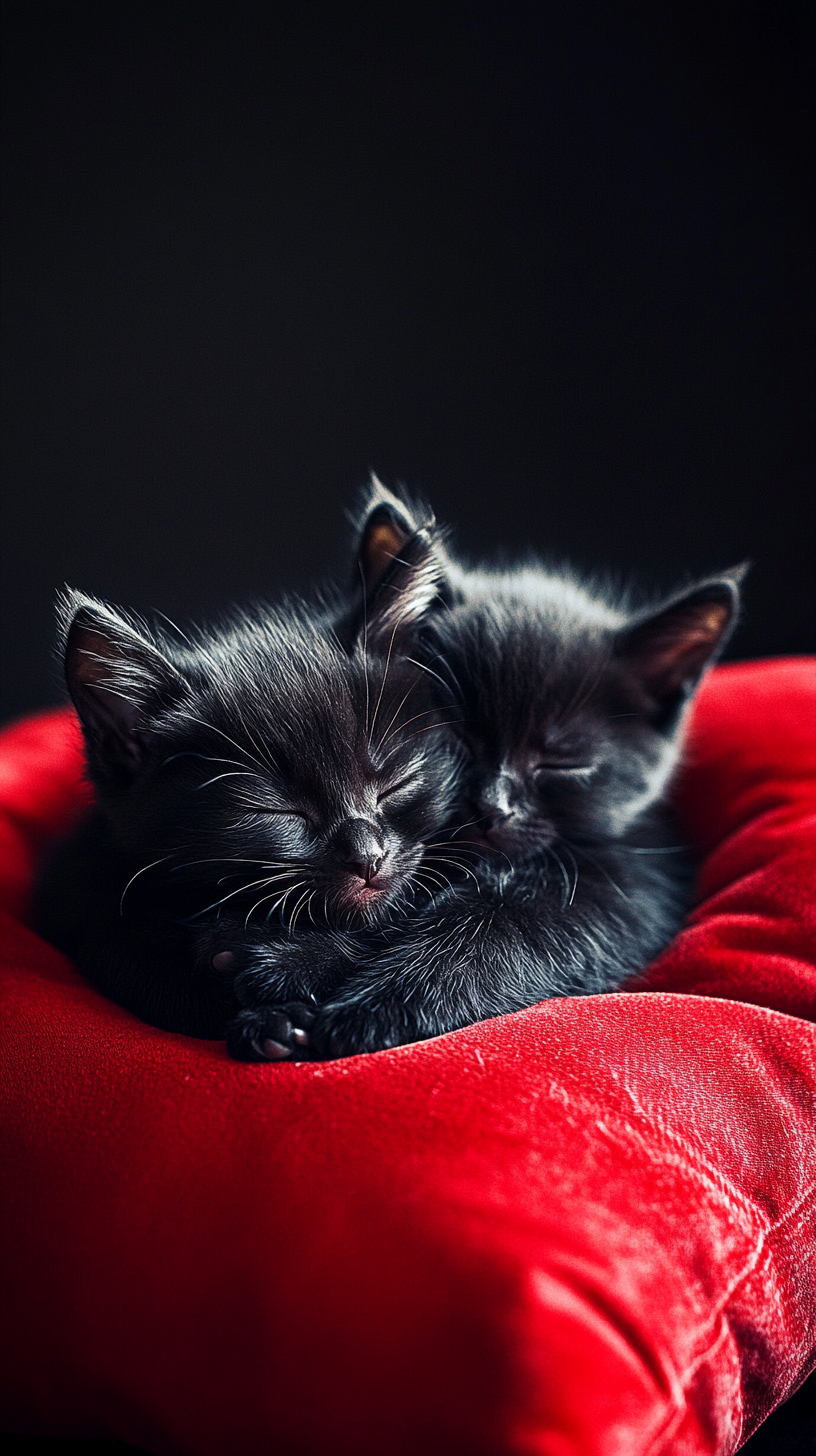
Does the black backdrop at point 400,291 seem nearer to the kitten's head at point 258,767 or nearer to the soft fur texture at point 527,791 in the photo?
the soft fur texture at point 527,791

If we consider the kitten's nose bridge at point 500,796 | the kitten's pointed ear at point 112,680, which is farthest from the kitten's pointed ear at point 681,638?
the kitten's pointed ear at point 112,680

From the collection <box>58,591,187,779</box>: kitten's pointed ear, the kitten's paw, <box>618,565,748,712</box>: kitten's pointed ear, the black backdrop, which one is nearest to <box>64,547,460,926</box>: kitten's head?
<box>58,591,187,779</box>: kitten's pointed ear

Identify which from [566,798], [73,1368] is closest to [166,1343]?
[73,1368]

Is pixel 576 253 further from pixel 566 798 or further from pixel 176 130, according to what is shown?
pixel 566 798

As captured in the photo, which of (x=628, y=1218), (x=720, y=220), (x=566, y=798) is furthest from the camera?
(x=720, y=220)

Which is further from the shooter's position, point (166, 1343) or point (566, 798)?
point (566, 798)

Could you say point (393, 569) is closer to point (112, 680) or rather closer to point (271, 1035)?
point (112, 680)

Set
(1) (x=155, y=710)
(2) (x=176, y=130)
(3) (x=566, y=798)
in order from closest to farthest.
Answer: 1. (1) (x=155, y=710)
2. (3) (x=566, y=798)
3. (2) (x=176, y=130)

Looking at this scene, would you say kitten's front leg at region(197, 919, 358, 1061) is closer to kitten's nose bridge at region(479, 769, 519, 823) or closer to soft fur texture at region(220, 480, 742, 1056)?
soft fur texture at region(220, 480, 742, 1056)
